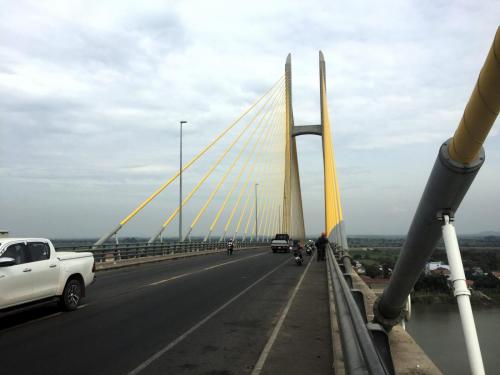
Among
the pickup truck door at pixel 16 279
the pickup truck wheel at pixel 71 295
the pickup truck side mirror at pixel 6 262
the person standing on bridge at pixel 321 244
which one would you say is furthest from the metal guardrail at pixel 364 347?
the person standing on bridge at pixel 321 244

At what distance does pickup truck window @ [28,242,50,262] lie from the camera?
9.56 metres

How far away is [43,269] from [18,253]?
615 millimetres

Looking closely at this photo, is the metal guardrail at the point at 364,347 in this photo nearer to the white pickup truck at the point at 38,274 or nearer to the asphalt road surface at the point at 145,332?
the asphalt road surface at the point at 145,332

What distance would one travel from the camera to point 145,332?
27.1ft

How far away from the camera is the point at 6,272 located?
8.55 m

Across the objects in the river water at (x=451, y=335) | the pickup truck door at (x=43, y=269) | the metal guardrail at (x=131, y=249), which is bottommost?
the river water at (x=451, y=335)

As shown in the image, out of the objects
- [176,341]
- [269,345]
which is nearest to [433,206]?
[269,345]

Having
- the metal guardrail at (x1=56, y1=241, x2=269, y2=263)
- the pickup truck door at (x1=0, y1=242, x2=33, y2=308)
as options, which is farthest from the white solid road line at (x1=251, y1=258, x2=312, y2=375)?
the metal guardrail at (x1=56, y1=241, x2=269, y2=263)

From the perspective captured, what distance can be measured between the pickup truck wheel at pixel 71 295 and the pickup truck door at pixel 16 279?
46.1 inches

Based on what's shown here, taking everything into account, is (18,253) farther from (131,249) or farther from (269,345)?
(131,249)

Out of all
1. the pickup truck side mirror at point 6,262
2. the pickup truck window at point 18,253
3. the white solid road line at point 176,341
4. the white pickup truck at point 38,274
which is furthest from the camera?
the pickup truck window at point 18,253

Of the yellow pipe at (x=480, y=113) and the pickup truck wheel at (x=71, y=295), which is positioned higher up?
the yellow pipe at (x=480, y=113)

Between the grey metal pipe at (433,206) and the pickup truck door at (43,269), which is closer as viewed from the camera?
the grey metal pipe at (433,206)

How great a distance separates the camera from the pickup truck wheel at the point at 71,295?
10.2m
